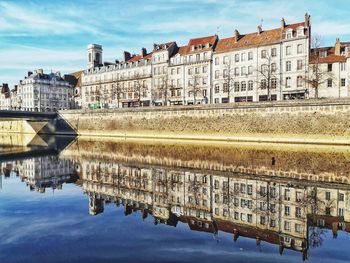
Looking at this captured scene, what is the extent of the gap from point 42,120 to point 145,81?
85.6ft

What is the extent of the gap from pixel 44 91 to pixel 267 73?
80.0 metres

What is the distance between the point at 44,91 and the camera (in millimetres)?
113812

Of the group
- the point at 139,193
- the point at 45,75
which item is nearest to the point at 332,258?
the point at 139,193

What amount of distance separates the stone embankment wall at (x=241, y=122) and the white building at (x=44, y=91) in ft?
175

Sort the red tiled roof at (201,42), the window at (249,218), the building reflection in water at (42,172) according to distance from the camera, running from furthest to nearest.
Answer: the red tiled roof at (201,42) < the building reflection in water at (42,172) < the window at (249,218)

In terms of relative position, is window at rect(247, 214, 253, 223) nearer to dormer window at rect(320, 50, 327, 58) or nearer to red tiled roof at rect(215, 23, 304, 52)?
dormer window at rect(320, 50, 327, 58)

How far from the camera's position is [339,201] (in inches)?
674

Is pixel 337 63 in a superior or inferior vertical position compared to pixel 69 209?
superior

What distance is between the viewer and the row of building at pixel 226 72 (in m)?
56.3

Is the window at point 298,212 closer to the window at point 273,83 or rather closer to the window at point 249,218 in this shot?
the window at point 249,218

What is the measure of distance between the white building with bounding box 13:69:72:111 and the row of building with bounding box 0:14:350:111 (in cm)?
2127

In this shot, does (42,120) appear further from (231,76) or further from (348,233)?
(348,233)

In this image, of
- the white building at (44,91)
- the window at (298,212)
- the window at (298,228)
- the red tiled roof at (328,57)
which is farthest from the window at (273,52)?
the white building at (44,91)

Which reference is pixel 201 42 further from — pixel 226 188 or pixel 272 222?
pixel 272 222
